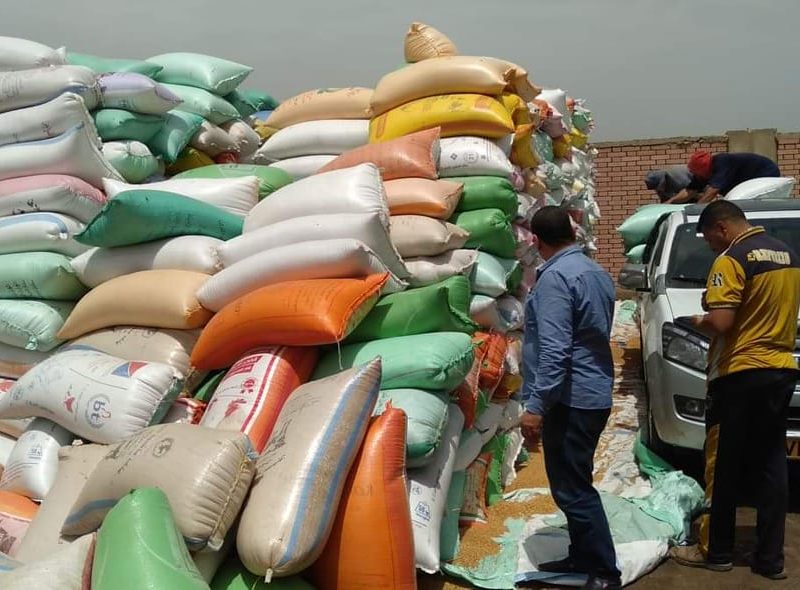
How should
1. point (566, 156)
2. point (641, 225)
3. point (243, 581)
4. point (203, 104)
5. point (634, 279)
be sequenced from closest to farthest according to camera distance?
point (243, 581)
point (634, 279)
point (203, 104)
point (566, 156)
point (641, 225)

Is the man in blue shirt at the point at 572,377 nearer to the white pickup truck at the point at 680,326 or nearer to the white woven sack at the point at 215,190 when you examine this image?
the white pickup truck at the point at 680,326

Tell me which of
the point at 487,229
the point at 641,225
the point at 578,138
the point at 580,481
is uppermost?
the point at 487,229

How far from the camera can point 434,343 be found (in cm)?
321

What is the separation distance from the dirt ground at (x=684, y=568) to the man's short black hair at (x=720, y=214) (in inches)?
59.1

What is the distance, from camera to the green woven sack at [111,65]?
543cm

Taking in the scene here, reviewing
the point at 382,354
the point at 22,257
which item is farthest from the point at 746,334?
the point at 22,257

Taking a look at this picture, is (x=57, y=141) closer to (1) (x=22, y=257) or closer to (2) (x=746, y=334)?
(1) (x=22, y=257)

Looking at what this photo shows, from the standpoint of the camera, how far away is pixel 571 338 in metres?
2.98

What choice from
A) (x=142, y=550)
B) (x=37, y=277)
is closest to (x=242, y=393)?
(x=142, y=550)

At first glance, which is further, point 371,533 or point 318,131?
point 318,131

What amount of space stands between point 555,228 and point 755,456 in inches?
52.8

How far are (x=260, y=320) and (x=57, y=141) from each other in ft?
7.05

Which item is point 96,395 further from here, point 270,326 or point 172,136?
point 172,136

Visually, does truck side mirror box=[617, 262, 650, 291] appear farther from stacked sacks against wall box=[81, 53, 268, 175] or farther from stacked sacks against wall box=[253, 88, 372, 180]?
stacked sacks against wall box=[81, 53, 268, 175]
